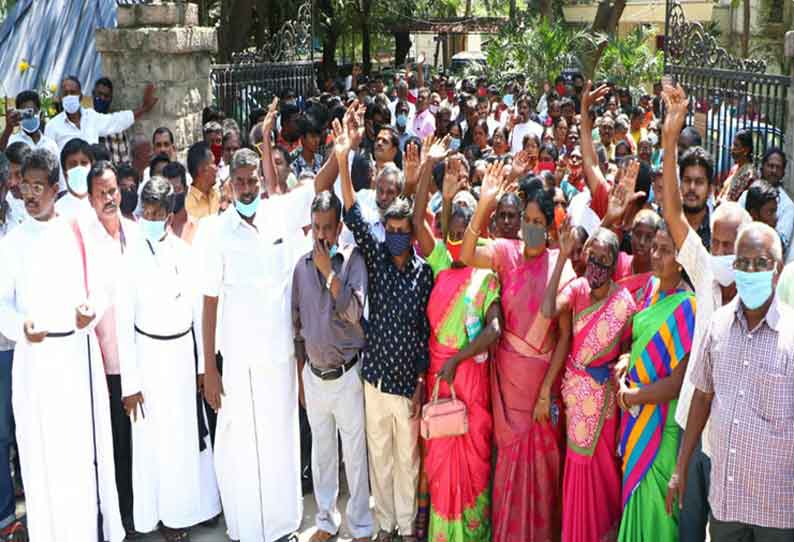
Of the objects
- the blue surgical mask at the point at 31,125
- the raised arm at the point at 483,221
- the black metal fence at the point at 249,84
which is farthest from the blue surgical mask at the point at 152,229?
the black metal fence at the point at 249,84

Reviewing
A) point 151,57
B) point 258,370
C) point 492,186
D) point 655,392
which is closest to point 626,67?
point 151,57

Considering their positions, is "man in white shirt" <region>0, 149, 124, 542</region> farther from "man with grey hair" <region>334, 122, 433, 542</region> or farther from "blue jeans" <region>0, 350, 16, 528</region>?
"man with grey hair" <region>334, 122, 433, 542</region>

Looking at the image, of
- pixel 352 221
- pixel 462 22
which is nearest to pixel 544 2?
pixel 462 22

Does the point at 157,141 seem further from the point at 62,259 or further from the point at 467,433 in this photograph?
the point at 467,433

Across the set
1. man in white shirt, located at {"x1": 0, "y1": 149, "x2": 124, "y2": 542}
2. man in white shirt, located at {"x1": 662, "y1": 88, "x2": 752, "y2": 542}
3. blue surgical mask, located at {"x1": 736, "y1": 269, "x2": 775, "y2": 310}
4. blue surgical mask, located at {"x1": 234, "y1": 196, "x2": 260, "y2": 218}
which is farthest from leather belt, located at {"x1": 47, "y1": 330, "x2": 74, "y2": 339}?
blue surgical mask, located at {"x1": 736, "y1": 269, "x2": 775, "y2": 310}

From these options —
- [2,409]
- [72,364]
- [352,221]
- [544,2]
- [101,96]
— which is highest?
[544,2]

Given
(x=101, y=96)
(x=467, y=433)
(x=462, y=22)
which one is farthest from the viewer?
(x=462, y=22)

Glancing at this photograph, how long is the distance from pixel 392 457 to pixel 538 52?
12.6 metres

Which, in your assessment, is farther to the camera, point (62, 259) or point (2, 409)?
point (2, 409)

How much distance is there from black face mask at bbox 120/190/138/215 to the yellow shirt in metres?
0.34

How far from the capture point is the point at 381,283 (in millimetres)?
4340

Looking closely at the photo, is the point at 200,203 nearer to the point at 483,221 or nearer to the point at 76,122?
the point at 483,221

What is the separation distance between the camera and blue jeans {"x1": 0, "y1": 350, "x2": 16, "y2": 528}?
15.6ft

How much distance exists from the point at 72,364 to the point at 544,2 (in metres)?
16.7
